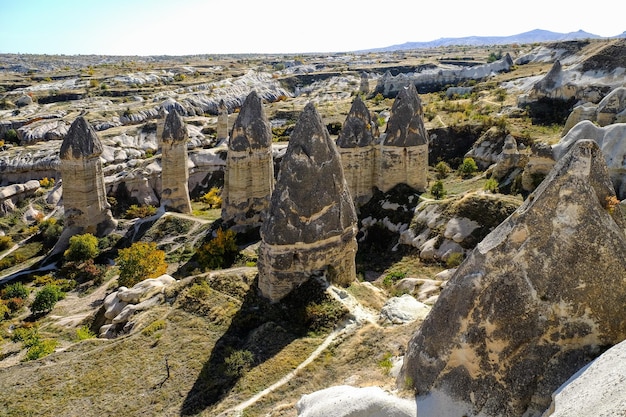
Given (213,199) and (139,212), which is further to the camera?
(213,199)

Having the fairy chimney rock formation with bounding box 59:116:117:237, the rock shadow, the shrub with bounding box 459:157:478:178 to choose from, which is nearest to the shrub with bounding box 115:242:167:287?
the fairy chimney rock formation with bounding box 59:116:117:237

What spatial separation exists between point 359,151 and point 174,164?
14384mm

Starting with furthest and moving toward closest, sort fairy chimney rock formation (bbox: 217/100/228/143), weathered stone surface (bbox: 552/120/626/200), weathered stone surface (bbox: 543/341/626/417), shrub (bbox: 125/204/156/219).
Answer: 1. fairy chimney rock formation (bbox: 217/100/228/143)
2. shrub (bbox: 125/204/156/219)
3. weathered stone surface (bbox: 552/120/626/200)
4. weathered stone surface (bbox: 543/341/626/417)

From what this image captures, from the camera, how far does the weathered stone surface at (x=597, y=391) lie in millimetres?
5476

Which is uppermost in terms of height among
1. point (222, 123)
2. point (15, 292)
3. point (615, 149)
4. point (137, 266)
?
point (222, 123)

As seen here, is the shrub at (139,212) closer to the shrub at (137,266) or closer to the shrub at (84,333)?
the shrub at (137,266)

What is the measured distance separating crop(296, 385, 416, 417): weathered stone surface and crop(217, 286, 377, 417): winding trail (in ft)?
12.6

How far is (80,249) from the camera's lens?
30.7m

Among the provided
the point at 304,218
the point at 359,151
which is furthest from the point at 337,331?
the point at 359,151

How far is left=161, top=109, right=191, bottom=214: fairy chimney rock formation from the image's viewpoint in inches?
1379

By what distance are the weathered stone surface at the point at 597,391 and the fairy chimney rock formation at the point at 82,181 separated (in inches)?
1260

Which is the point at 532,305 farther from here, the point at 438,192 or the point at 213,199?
the point at 213,199

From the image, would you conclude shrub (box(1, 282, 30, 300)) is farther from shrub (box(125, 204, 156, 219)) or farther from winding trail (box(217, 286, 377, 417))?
winding trail (box(217, 286, 377, 417))

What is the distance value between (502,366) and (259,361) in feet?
28.3
